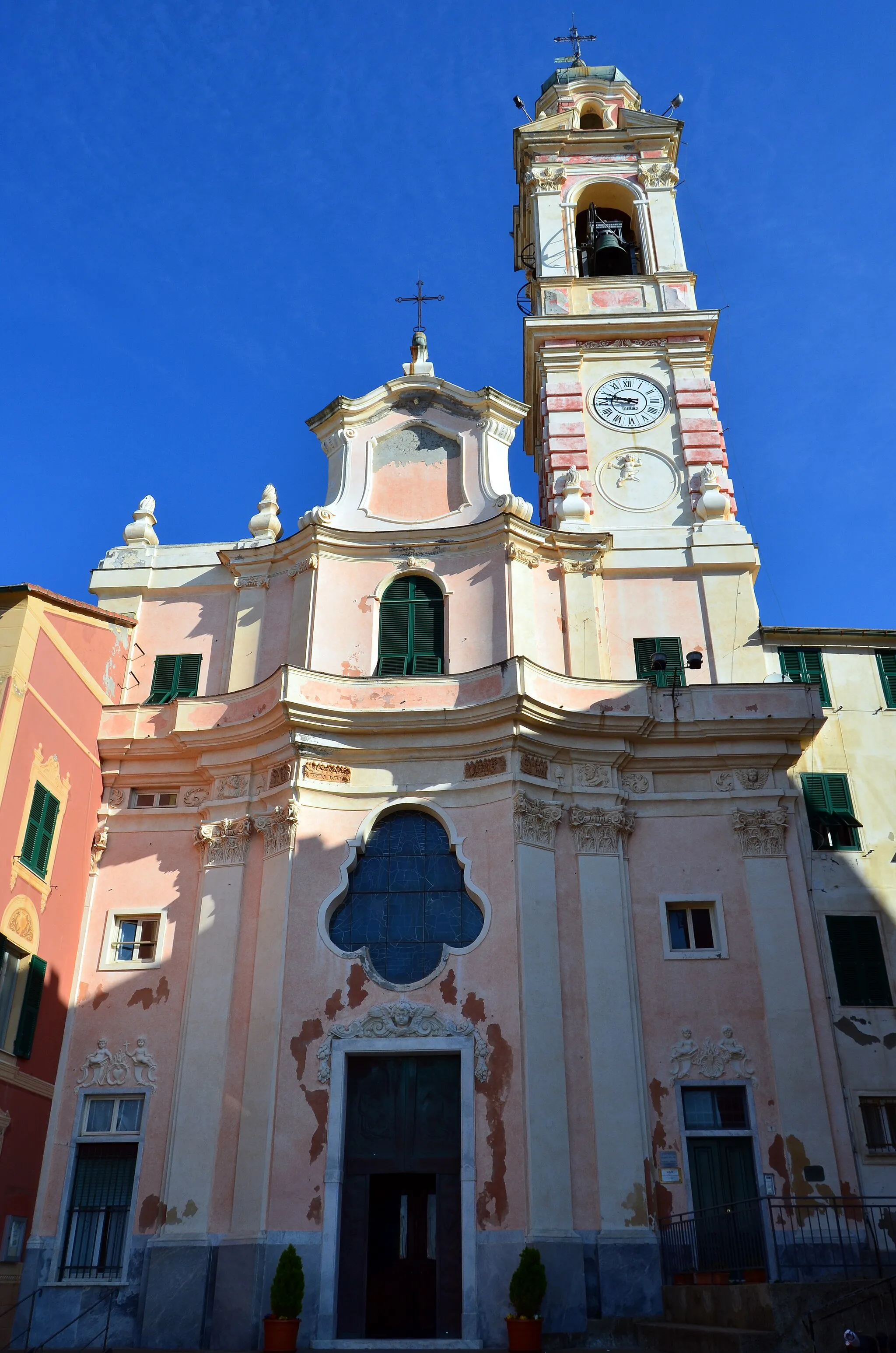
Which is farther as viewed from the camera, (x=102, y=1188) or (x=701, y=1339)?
(x=102, y=1188)

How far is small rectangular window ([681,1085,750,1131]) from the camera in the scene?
19438mm

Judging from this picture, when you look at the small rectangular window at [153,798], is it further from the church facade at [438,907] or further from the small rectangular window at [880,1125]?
the small rectangular window at [880,1125]

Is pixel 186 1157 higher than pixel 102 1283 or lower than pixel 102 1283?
higher

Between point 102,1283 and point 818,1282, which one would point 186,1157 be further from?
point 818,1282

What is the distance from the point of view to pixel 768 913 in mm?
20812

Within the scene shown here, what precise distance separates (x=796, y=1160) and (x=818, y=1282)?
462 centimetres

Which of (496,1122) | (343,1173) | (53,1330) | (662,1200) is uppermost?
(496,1122)

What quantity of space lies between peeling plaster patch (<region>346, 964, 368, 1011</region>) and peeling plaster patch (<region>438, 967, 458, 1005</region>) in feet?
4.12

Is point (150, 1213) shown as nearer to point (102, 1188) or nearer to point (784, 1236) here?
point (102, 1188)

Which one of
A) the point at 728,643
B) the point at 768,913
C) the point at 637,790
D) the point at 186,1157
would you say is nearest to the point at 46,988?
the point at 186,1157

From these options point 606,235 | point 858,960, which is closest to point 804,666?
point 858,960

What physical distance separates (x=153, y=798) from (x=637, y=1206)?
11.2m

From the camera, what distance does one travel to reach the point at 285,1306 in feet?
55.5

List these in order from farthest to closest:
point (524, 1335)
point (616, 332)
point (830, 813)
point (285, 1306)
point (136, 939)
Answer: point (616, 332) → point (830, 813) → point (136, 939) → point (285, 1306) → point (524, 1335)
